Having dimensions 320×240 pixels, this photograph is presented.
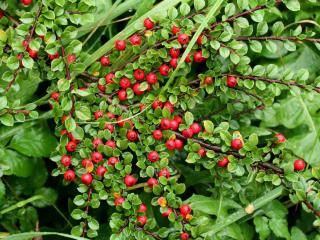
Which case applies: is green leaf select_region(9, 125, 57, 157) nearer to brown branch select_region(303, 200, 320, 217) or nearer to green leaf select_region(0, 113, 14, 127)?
green leaf select_region(0, 113, 14, 127)

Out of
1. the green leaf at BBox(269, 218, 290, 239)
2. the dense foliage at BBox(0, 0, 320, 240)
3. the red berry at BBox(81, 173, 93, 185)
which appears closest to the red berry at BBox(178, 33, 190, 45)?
the dense foliage at BBox(0, 0, 320, 240)

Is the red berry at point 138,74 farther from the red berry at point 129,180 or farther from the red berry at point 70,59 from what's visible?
the red berry at point 129,180

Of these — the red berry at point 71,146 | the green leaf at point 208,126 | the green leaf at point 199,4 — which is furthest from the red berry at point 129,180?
the green leaf at point 199,4

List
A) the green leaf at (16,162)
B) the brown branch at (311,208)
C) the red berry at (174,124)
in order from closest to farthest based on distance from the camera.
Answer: the brown branch at (311,208), the red berry at (174,124), the green leaf at (16,162)

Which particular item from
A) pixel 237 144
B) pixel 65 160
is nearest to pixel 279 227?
pixel 237 144

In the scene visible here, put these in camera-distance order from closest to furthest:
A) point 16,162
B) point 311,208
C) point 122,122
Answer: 1. point 311,208
2. point 122,122
3. point 16,162

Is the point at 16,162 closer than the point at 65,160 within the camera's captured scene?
No

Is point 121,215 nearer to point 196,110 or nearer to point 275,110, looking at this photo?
point 196,110

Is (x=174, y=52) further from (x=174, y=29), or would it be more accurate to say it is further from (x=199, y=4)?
(x=199, y=4)

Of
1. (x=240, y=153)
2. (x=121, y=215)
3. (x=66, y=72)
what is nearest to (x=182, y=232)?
(x=121, y=215)
